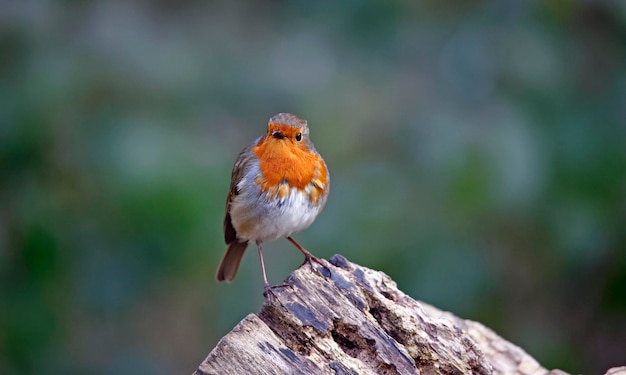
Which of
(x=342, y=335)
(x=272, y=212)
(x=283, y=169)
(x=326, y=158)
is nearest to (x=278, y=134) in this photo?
(x=283, y=169)

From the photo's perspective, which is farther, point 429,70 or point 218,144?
point 429,70

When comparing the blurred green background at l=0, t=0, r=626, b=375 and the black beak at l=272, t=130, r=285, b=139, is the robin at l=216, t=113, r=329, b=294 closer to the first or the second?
the black beak at l=272, t=130, r=285, b=139

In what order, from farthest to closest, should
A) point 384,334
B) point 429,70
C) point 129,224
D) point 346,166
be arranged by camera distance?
point 429,70
point 346,166
point 129,224
point 384,334

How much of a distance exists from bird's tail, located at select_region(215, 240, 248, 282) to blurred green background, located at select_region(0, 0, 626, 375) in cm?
5

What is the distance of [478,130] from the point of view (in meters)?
5.03

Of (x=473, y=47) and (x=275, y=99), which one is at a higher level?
(x=275, y=99)

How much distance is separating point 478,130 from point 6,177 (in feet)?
8.14

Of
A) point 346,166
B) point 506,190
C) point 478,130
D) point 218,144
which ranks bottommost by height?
point 506,190

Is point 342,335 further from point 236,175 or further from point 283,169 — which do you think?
point 236,175

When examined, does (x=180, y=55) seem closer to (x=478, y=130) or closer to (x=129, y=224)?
(x=129, y=224)

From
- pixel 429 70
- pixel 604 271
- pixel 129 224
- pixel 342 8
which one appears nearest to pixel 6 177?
pixel 129 224

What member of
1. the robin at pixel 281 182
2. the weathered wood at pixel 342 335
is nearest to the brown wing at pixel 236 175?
the robin at pixel 281 182

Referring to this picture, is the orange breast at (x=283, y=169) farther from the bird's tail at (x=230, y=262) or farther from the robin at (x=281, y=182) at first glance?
the bird's tail at (x=230, y=262)

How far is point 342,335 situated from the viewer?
333 cm
